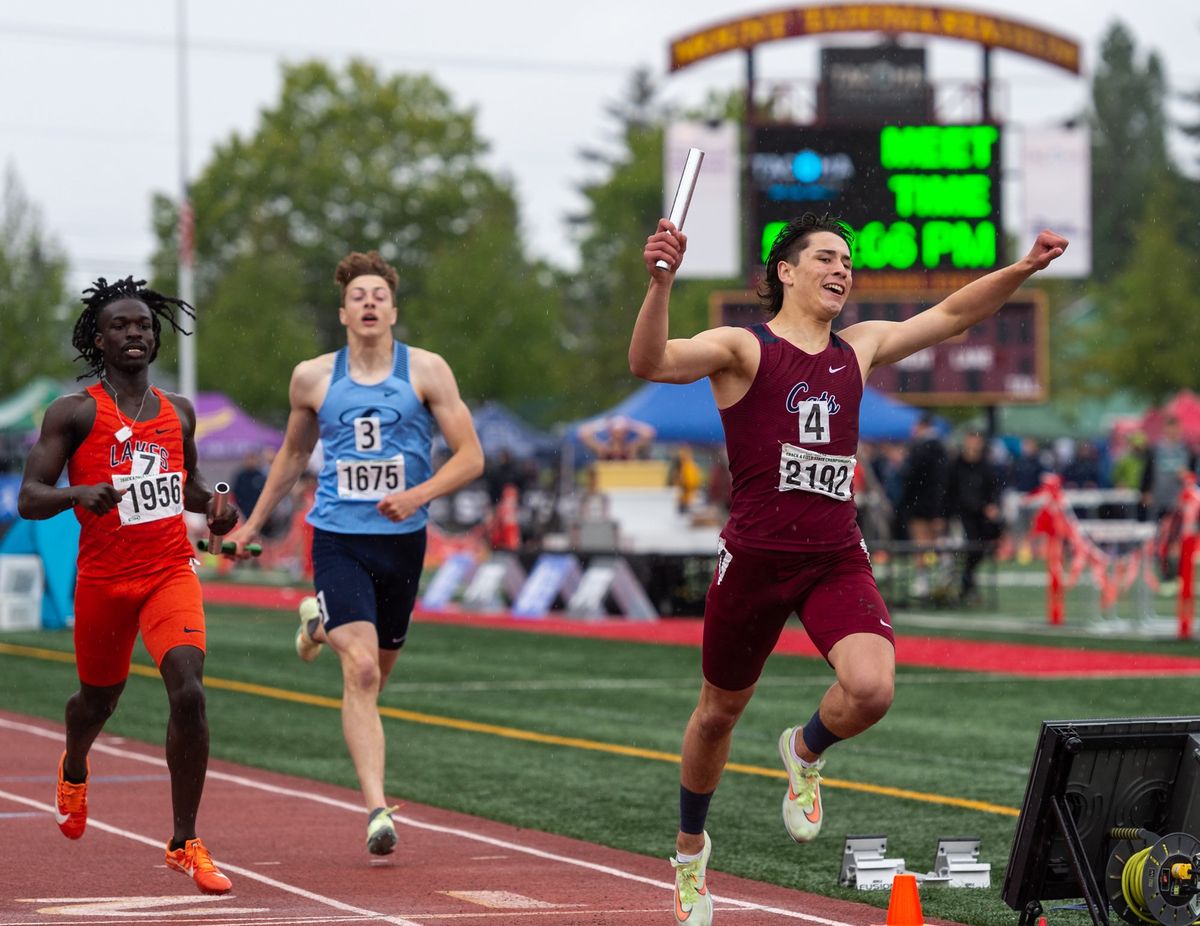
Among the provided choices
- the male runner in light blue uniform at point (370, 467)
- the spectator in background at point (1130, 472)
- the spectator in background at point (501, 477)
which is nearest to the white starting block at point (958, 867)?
the male runner in light blue uniform at point (370, 467)

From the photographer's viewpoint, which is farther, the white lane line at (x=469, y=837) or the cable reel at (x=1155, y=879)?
the white lane line at (x=469, y=837)

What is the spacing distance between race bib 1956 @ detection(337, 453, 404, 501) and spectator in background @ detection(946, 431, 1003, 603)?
58.5 feet

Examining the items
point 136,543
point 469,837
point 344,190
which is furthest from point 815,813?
point 344,190

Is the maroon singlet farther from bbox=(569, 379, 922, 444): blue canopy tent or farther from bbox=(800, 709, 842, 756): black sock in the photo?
bbox=(569, 379, 922, 444): blue canopy tent

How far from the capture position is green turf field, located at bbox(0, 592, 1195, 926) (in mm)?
9438

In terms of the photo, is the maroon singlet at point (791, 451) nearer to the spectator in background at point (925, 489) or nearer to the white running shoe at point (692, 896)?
the white running shoe at point (692, 896)

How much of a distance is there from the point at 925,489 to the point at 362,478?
18.1 meters

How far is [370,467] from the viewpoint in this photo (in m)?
8.98

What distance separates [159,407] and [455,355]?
198 feet

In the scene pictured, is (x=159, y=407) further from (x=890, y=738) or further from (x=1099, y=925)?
(x=890, y=738)

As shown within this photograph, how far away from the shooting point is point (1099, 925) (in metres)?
6.18

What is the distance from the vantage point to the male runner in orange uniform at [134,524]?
7.66 meters

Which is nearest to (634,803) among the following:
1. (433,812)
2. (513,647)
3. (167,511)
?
(433,812)

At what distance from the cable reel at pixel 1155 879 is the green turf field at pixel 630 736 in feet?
2.96
